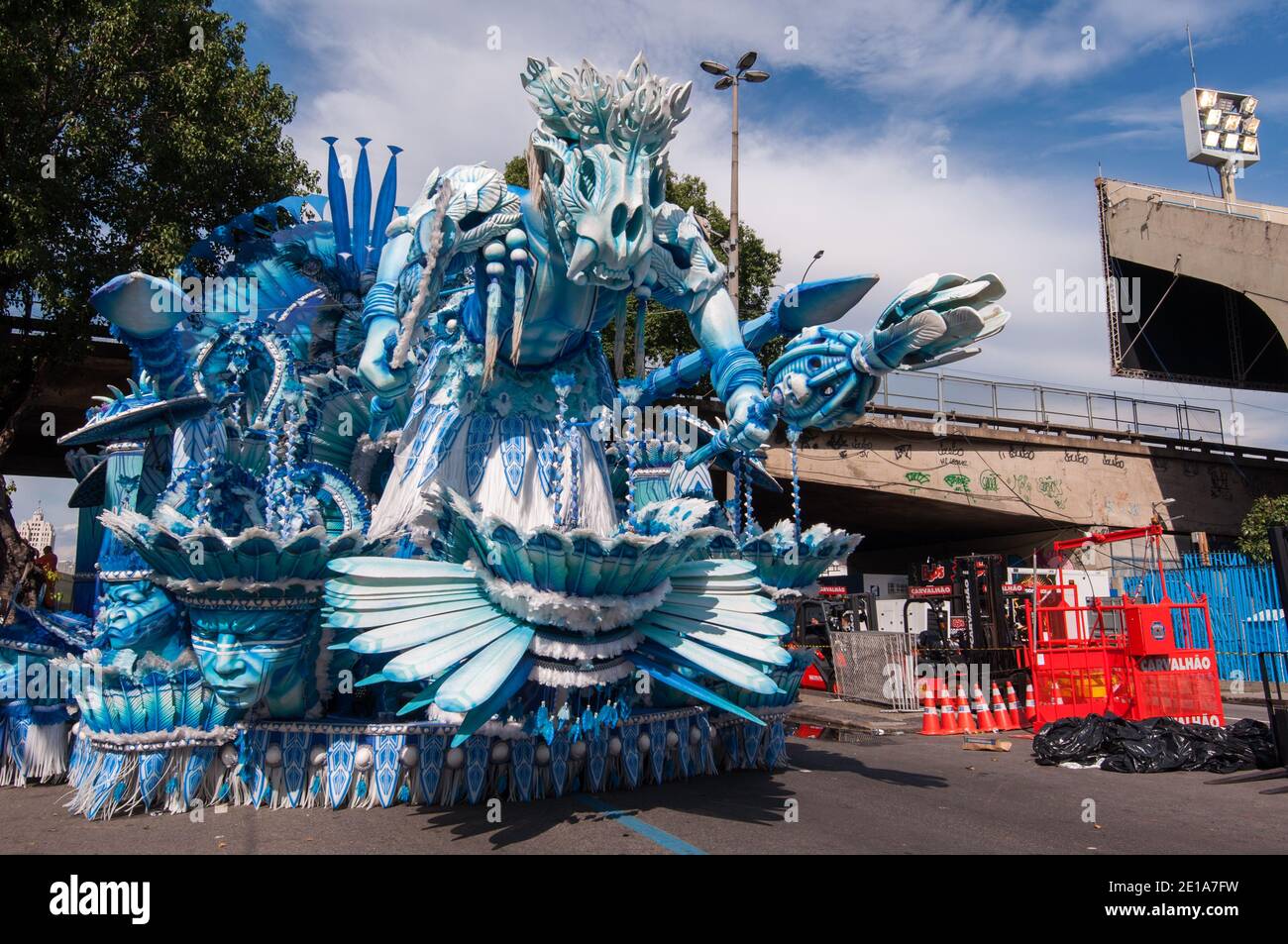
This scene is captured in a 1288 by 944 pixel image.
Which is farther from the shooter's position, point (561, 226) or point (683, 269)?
point (683, 269)

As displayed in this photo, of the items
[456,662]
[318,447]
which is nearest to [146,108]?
[318,447]

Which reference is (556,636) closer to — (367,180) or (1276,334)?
(367,180)

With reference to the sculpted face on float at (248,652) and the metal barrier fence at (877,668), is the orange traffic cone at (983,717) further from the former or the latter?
the sculpted face on float at (248,652)

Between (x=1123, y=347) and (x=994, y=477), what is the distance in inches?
169

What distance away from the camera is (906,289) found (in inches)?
167

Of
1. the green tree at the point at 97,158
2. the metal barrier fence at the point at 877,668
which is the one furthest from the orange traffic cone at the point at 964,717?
the green tree at the point at 97,158

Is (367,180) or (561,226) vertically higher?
(367,180)

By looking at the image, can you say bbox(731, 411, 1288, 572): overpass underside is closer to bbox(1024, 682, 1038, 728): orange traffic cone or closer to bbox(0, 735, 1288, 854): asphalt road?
bbox(1024, 682, 1038, 728): orange traffic cone

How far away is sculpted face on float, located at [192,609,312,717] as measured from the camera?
4.88m

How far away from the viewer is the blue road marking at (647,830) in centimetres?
411

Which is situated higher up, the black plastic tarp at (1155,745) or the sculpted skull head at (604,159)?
the sculpted skull head at (604,159)

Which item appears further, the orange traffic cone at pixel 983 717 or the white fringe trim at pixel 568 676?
the orange traffic cone at pixel 983 717

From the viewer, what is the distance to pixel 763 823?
4.62m

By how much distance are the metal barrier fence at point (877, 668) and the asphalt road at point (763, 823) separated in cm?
509
